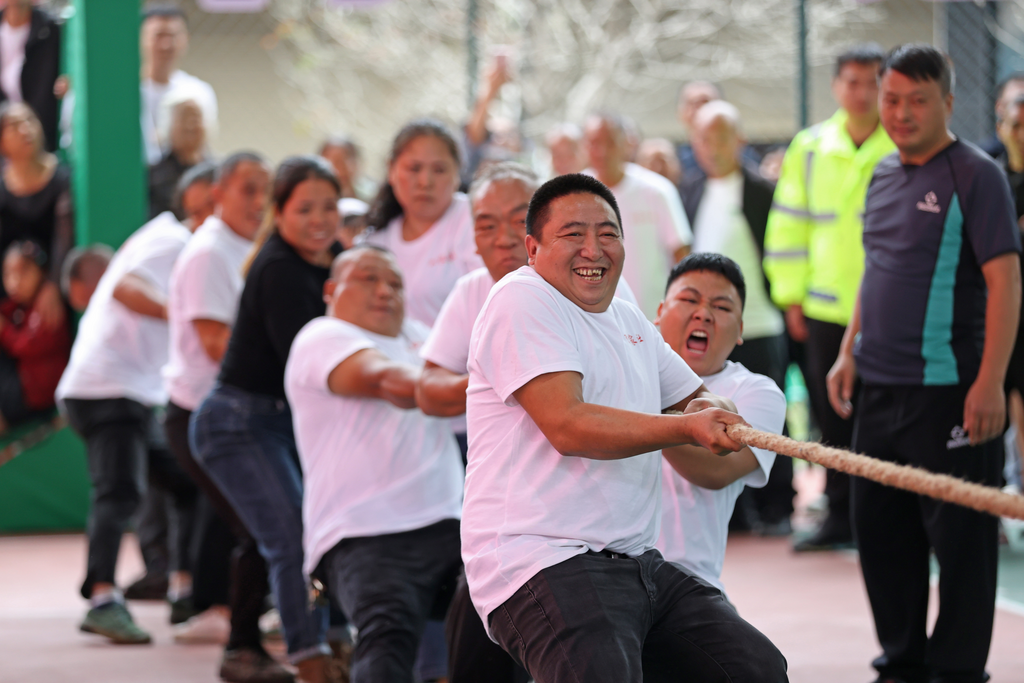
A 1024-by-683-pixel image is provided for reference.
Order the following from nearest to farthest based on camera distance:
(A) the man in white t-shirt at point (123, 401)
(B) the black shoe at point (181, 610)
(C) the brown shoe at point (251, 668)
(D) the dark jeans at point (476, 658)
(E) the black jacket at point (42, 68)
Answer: (D) the dark jeans at point (476, 658) → (C) the brown shoe at point (251, 668) → (A) the man in white t-shirt at point (123, 401) → (B) the black shoe at point (181, 610) → (E) the black jacket at point (42, 68)

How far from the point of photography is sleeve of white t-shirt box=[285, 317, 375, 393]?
9.71ft

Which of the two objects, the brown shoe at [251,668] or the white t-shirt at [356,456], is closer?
the white t-shirt at [356,456]

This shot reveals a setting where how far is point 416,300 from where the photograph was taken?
3.53 metres

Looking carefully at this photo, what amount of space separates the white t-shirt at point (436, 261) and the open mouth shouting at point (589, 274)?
137cm

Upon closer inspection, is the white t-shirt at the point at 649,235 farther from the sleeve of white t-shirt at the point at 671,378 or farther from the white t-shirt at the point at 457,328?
the sleeve of white t-shirt at the point at 671,378

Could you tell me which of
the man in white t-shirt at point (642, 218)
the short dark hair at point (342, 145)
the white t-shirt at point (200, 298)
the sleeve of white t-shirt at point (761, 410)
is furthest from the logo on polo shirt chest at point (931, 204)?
the short dark hair at point (342, 145)

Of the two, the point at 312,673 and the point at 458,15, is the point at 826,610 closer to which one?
the point at 312,673

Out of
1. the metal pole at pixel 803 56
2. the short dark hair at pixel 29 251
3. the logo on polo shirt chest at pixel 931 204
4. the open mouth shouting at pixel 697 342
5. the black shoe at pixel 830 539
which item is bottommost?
the black shoe at pixel 830 539

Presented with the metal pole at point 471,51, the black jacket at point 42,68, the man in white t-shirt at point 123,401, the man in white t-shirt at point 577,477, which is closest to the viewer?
the man in white t-shirt at point 577,477

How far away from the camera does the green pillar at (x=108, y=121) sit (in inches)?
243

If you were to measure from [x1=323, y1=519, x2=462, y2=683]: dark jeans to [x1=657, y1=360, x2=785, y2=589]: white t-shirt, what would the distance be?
669 millimetres

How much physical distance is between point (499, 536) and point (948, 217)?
5.41ft

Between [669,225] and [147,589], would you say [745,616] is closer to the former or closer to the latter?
[669,225]

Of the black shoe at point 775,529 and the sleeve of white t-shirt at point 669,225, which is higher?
the sleeve of white t-shirt at point 669,225
